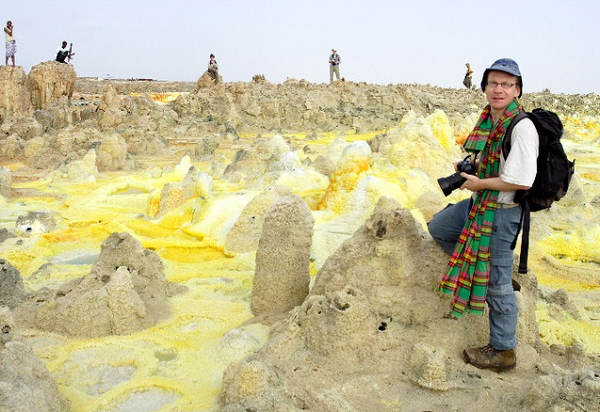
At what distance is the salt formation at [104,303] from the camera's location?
318cm

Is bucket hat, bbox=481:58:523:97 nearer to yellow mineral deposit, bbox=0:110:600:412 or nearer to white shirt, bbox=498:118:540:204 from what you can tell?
white shirt, bbox=498:118:540:204

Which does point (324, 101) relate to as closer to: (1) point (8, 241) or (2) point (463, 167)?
(1) point (8, 241)

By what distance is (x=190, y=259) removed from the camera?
4980 millimetres

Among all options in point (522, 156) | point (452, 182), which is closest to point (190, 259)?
point (452, 182)

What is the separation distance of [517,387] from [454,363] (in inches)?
11.0

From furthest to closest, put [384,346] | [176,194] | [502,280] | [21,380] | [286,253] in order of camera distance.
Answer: [176,194] < [286,253] < [384,346] < [502,280] < [21,380]

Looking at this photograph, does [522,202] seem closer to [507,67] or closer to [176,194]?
[507,67]

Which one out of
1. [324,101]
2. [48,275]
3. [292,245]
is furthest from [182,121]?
[292,245]

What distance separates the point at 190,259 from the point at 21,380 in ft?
9.21

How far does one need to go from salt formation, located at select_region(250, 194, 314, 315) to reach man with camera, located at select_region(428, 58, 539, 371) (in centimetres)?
102

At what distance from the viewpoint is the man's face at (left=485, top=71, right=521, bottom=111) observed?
229 cm

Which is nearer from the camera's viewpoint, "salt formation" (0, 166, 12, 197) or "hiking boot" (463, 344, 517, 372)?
"hiking boot" (463, 344, 517, 372)

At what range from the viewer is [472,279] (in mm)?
2410

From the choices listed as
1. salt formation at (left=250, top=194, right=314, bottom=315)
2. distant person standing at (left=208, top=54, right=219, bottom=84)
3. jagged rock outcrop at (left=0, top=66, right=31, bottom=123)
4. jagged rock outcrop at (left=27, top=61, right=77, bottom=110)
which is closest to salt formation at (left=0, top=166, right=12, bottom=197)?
salt formation at (left=250, top=194, right=314, bottom=315)
